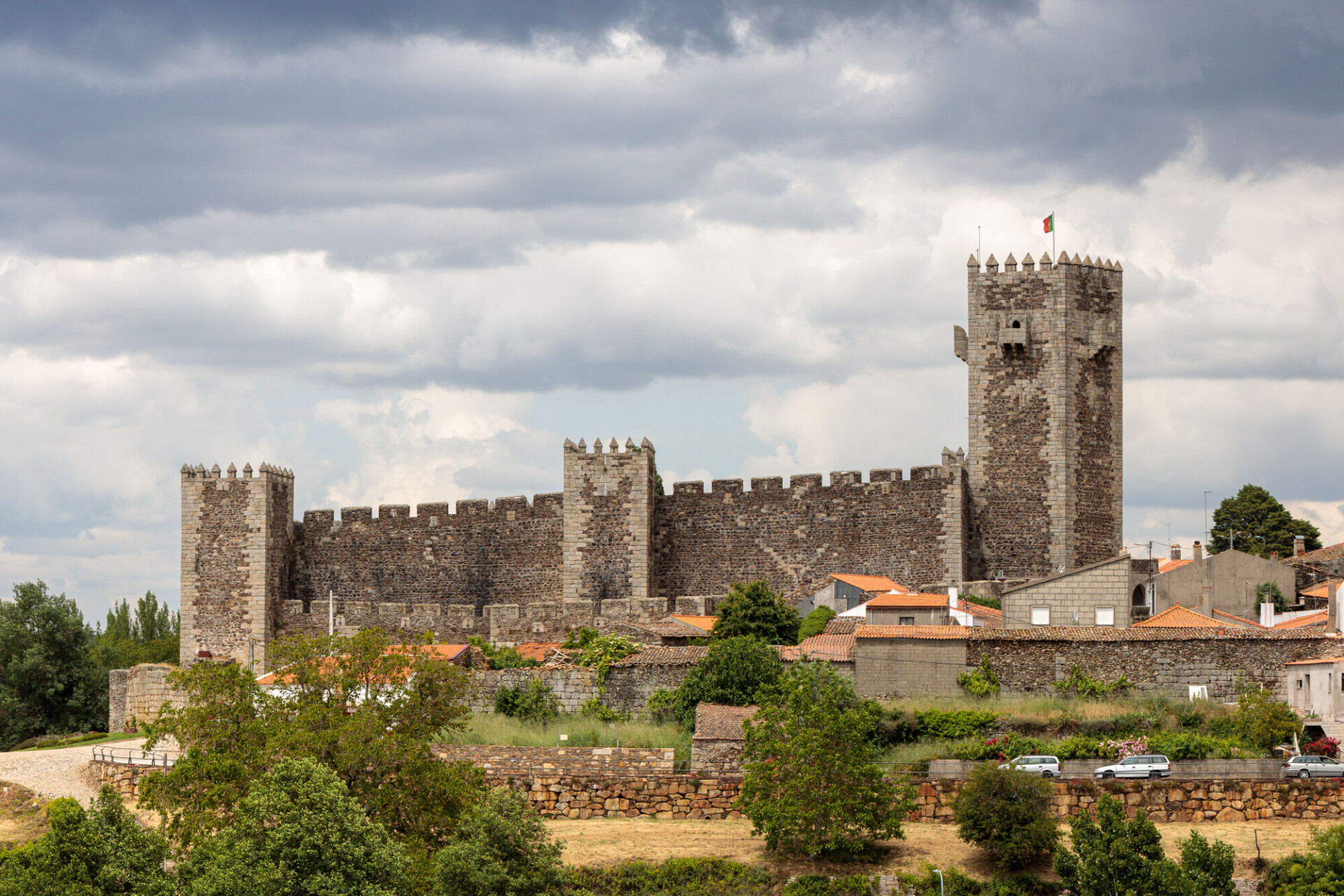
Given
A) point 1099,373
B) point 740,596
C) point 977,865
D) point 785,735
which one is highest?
point 1099,373

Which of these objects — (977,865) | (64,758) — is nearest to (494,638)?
(64,758)

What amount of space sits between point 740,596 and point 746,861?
1357 centimetres

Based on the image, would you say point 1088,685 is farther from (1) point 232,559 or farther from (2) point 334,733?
(1) point 232,559

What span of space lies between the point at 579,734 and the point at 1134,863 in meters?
12.1

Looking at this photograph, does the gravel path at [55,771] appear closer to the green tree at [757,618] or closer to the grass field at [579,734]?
the grass field at [579,734]

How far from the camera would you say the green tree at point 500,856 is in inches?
950

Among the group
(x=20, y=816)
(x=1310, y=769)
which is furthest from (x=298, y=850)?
(x=1310, y=769)

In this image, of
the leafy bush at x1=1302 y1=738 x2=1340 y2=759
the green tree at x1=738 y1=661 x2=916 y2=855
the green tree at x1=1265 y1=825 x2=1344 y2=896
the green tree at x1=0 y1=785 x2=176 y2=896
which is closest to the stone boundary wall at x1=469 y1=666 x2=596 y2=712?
the green tree at x1=738 y1=661 x2=916 y2=855

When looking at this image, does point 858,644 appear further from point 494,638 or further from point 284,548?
point 284,548

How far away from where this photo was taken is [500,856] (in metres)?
24.7

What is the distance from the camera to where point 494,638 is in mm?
45438

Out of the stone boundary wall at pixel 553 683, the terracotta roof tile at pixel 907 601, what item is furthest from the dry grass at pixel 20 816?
the terracotta roof tile at pixel 907 601

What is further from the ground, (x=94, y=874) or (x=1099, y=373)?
(x=1099, y=373)

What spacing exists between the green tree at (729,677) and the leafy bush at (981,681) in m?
3.82
